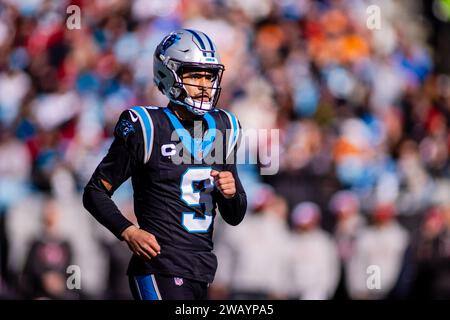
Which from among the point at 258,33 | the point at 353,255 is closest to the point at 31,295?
the point at 353,255

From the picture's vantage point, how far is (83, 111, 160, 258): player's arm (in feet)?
17.4

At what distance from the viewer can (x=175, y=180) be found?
17.7 ft

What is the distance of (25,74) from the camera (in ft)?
36.0

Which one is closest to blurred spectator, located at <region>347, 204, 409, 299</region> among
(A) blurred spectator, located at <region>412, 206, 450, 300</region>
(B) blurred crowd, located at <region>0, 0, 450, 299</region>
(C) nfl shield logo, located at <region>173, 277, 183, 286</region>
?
(B) blurred crowd, located at <region>0, 0, 450, 299</region>

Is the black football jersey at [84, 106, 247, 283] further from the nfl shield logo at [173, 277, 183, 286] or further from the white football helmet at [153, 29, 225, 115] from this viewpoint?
the white football helmet at [153, 29, 225, 115]

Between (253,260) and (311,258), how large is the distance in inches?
25.5

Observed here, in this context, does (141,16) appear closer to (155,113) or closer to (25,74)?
(25,74)

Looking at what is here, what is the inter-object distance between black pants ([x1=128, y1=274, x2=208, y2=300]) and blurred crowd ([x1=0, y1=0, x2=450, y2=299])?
Result: 4.22m

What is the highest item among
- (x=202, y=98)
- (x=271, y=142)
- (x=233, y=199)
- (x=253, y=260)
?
(x=202, y=98)

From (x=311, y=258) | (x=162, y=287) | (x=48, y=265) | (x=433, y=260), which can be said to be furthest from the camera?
(x=433, y=260)

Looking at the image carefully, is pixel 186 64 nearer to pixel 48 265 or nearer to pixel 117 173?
pixel 117 173

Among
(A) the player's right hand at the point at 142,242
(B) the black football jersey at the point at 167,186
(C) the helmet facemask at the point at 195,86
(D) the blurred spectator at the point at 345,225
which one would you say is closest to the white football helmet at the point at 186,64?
(C) the helmet facemask at the point at 195,86

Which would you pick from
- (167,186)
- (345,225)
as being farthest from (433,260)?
(167,186)
